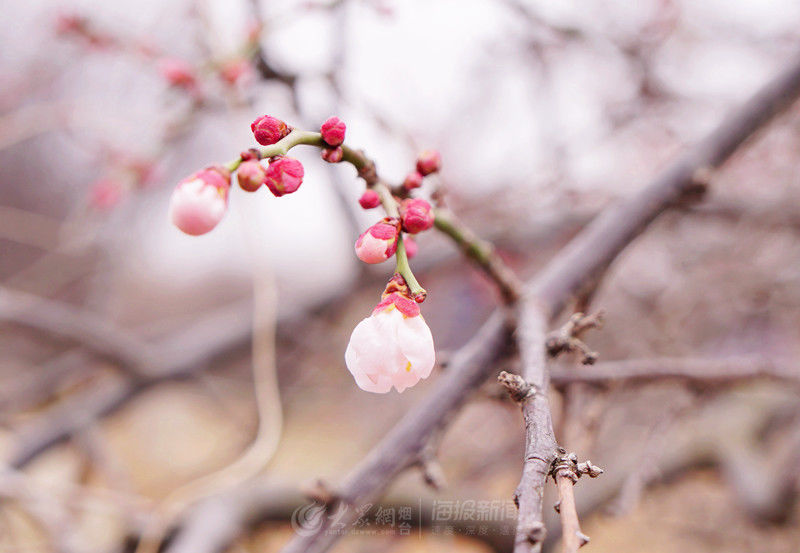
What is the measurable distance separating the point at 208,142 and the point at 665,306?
3.52m

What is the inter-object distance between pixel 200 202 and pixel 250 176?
0.04 metres

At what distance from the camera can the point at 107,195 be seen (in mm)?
1482

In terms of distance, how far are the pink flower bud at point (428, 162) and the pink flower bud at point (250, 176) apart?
0.18m

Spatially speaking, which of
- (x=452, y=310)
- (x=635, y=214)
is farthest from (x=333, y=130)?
(x=452, y=310)

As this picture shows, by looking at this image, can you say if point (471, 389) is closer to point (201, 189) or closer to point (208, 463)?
point (201, 189)

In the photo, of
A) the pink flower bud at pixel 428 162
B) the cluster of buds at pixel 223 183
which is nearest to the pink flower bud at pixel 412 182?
the pink flower bud at pixel 428 162

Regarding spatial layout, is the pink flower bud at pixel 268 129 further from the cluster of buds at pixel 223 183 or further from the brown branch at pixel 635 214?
the brown branch at pixel 635 214

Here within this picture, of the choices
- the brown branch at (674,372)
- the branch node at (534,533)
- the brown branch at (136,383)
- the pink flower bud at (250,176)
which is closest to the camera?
the branch node at (534,533)

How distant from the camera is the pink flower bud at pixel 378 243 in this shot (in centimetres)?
41

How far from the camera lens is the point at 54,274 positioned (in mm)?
5117

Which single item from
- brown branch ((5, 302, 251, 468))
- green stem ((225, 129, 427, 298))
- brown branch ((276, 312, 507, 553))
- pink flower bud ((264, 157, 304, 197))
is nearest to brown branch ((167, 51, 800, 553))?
brown branch ((276, 312, 507, 553))

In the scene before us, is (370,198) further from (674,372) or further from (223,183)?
(674,372)

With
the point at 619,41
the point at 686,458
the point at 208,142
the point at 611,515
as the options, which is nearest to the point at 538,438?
the point at 611,515

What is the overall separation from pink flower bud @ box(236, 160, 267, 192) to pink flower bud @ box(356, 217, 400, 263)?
0.27 feet
